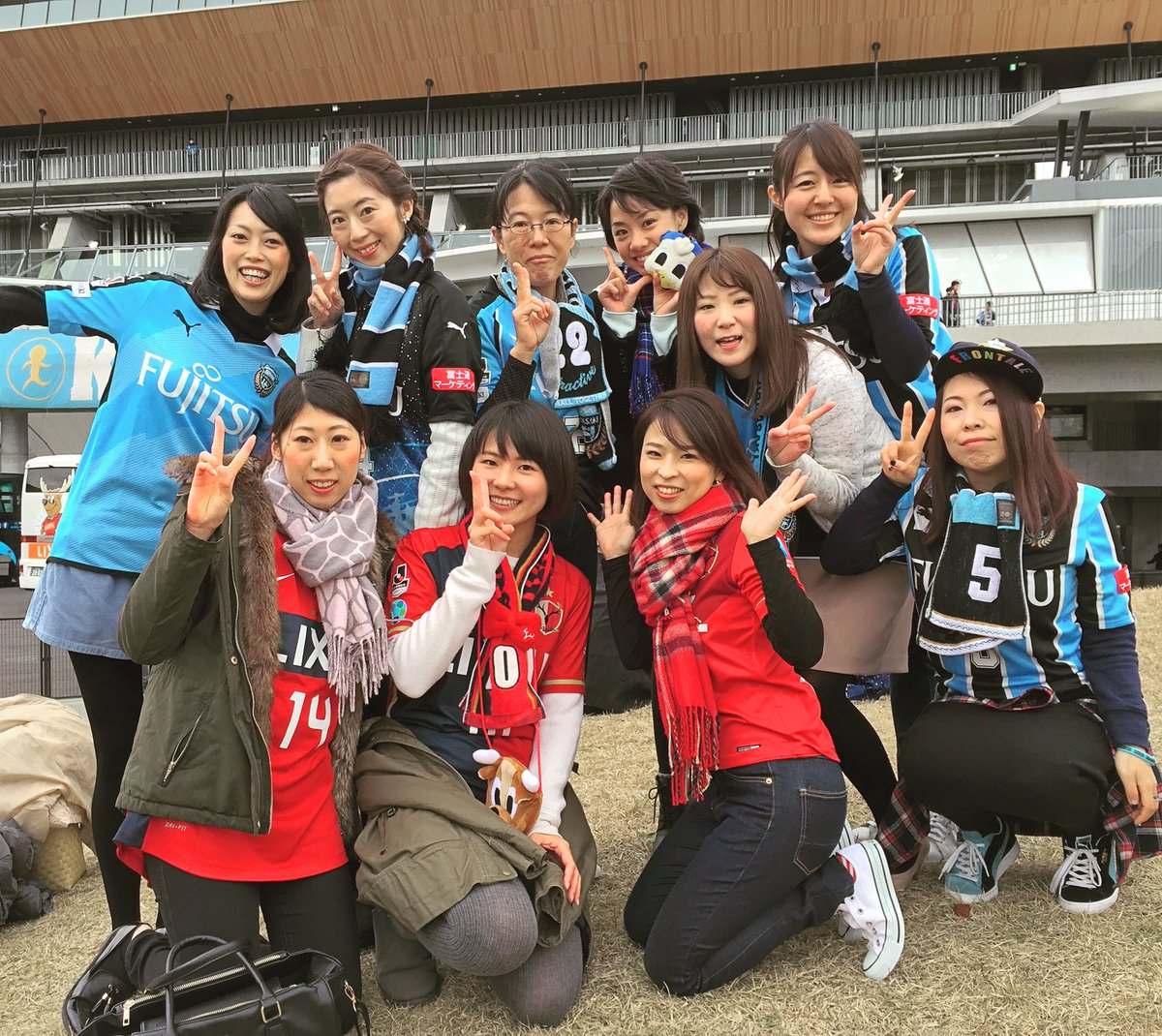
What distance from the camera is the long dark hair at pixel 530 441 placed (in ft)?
8.73

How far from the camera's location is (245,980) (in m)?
2.03

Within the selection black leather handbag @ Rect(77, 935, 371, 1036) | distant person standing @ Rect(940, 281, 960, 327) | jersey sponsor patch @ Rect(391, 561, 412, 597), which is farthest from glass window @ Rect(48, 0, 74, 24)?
black leather handbag @ Rect(77, 935, 371, 1036)

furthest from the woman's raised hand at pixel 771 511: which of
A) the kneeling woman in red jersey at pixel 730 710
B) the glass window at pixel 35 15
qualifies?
the glass window at pixel 35 15

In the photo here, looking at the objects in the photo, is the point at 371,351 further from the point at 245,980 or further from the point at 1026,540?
the point at 1026,540

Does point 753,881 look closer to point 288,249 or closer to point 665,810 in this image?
point 665,810

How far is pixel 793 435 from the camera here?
271 cm

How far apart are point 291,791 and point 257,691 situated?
298 millimetres

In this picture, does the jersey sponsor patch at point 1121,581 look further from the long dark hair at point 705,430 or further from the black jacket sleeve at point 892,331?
the long dark hair at point 705,430

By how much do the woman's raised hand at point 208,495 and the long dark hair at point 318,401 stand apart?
1.09 ft

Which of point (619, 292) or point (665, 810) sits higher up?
point (619, 292)

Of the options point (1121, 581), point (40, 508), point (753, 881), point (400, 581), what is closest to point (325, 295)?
point (400, 581)

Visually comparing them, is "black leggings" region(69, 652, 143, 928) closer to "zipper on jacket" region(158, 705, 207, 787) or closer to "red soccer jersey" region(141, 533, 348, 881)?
"red soccer jersey" region(141, 533, 348, 881)

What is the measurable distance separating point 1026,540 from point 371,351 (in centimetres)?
200

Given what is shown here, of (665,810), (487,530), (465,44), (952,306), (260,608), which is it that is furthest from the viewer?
(465,44)
